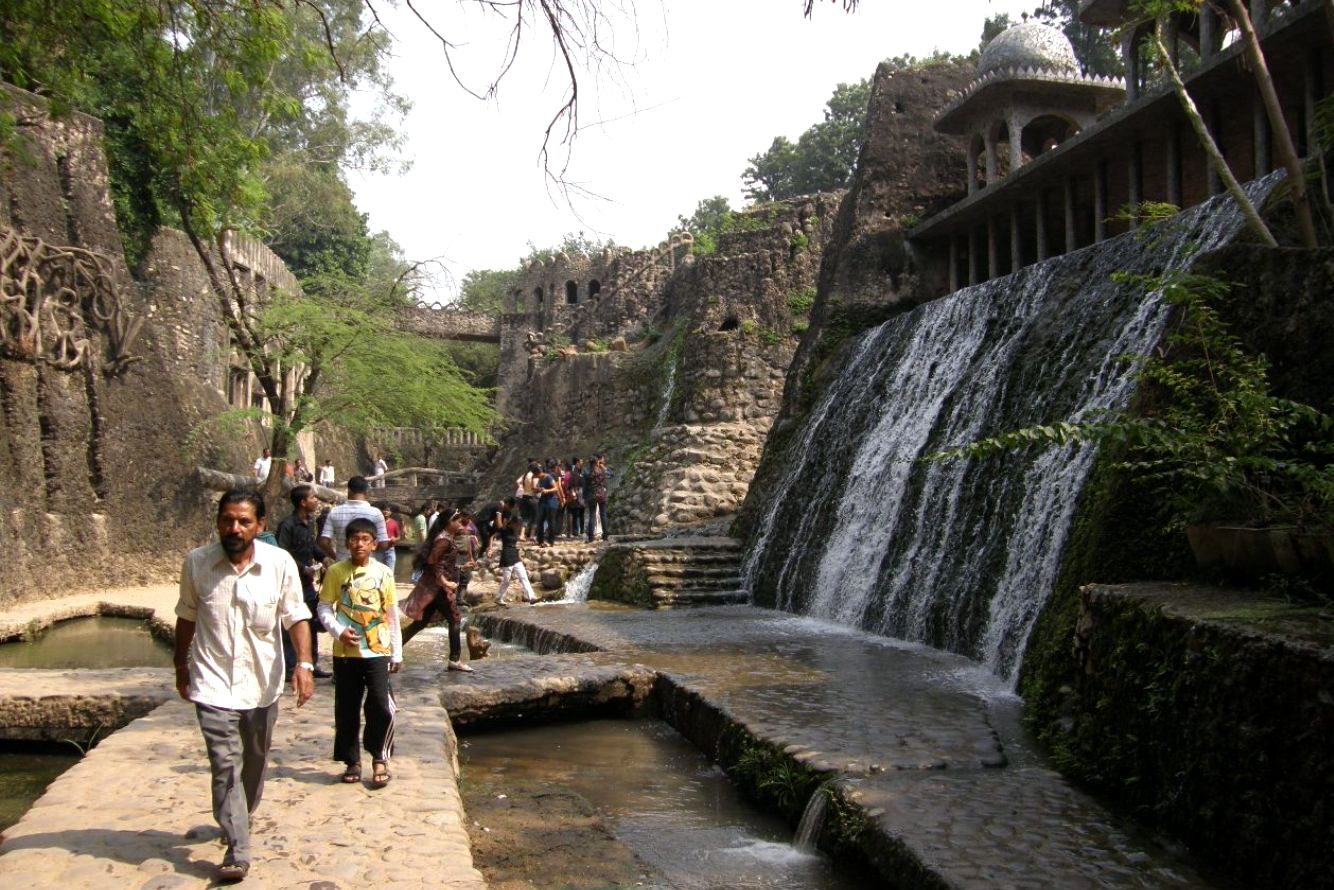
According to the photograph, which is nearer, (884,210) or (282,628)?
(282,628)

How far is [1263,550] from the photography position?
16.9 feet

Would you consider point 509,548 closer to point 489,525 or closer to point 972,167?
point 489,525

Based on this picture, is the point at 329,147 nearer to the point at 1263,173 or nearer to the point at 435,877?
the point at 1263,173

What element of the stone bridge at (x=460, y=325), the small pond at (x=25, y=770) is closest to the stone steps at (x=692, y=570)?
the small pond at (x=25, y=770)

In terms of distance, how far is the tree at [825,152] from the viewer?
44312 millimetres

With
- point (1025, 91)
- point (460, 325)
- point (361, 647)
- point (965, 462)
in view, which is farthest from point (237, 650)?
point (460, 325)

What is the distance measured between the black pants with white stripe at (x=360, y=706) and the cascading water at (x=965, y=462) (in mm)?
3949

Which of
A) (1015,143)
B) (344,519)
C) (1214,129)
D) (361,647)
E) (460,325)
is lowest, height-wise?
(361,647)

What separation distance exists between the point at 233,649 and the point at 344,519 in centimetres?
347

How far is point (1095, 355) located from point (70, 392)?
12938 mm

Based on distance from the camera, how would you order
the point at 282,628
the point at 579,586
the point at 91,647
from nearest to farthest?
the point at 282,628, the point at 91,647, the point at 579,586

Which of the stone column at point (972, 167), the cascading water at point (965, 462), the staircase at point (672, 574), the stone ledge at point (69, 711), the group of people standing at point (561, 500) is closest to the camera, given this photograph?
the stone ledge at point (69, 711)

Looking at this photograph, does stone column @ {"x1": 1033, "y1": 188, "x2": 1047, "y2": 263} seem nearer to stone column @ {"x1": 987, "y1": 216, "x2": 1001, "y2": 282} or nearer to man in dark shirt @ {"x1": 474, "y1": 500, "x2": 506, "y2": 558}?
stone column @ {"x1": 987, "y1": 216, "x2": 1001, "y2": 282}

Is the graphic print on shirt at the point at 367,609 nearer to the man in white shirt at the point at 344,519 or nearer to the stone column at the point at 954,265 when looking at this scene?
the man in white shirt at the point at 344,519
